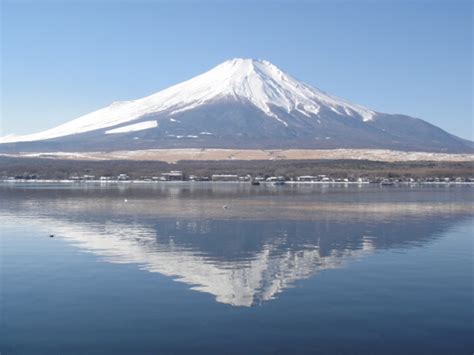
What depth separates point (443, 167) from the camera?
84.4 metres

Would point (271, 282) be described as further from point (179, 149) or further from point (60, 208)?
point (179, 149)

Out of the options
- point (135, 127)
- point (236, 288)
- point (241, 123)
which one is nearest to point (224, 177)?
point (236, 288)

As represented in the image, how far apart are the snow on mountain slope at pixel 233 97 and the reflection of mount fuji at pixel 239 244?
128 m

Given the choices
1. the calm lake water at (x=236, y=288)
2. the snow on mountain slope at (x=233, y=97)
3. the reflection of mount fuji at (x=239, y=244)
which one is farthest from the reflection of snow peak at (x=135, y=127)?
the calm lake water at (x=236, y=288)

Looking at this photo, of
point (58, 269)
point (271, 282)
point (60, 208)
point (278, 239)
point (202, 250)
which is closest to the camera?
point (271, 282)

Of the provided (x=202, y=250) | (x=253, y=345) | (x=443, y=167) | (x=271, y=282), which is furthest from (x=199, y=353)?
(x=443, y=167)

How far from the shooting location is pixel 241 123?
148 metres

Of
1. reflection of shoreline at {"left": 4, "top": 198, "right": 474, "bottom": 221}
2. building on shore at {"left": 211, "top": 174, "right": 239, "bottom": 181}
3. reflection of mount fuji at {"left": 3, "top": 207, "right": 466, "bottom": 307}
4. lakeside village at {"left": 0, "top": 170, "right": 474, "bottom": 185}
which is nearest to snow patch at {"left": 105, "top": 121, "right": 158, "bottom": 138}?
lakeside village at {"left": 0, "top": 170, "right": 474, "bottom": 185}

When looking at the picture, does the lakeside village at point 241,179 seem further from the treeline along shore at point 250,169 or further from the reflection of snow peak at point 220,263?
the reflection of snow peak at point 220,263

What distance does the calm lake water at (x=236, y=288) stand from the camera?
849cm

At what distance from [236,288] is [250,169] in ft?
234

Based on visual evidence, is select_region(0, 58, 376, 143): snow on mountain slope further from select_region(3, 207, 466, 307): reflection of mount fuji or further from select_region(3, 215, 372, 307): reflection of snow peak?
select_region(3, 215, 372, 307): reflection of snow peak

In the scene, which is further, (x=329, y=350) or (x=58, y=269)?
(x=58, y=269)

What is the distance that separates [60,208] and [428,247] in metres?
17.9
